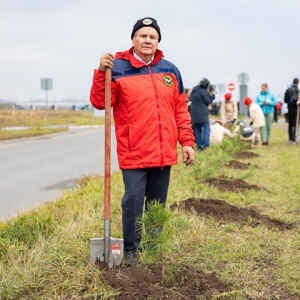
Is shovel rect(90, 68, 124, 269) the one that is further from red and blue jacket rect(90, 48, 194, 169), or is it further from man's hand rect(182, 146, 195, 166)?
man's hand rect(182, 146, 195, 166)

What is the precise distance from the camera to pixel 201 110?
653 inches

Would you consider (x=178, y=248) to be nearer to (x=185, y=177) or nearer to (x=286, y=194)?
(x=286, y=194)

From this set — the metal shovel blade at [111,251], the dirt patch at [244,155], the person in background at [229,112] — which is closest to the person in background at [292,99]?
the person in background at [229,112]

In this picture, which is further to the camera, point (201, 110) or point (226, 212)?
point (201, 110)

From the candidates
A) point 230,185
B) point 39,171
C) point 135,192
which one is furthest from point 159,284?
point 39,171

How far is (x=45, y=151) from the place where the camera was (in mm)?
18906

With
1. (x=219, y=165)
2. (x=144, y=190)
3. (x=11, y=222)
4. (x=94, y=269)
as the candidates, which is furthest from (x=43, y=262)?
Result: (x=219, y=165)

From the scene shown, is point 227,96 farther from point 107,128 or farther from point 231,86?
point 231,86

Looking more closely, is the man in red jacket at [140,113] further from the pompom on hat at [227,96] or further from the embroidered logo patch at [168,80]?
the pompom on hat at [227,96]

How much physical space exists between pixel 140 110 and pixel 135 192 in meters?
0.62

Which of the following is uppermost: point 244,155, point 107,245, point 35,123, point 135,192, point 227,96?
point 227,96

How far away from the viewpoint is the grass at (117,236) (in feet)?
14.6

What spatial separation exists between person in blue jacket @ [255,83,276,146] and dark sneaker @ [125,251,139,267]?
45.8 ft

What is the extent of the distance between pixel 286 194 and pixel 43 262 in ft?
15.9
